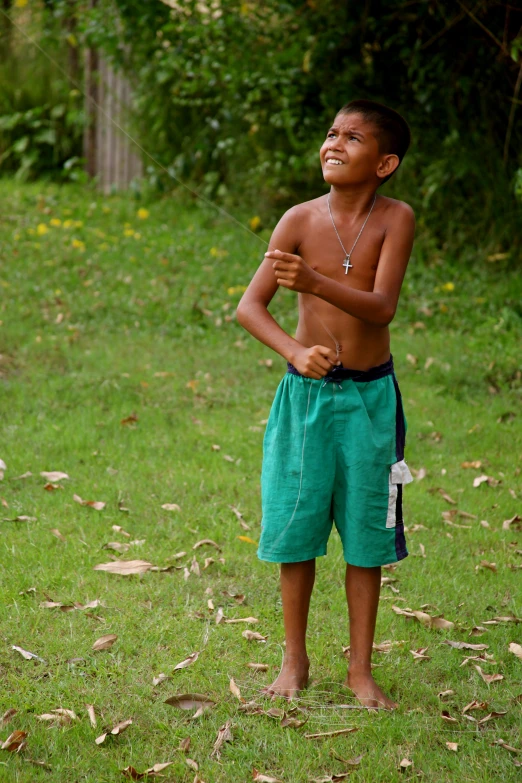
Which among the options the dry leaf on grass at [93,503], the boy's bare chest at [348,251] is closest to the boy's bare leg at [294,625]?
the boy's bare chest at [348,251]

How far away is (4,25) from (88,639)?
1070cm

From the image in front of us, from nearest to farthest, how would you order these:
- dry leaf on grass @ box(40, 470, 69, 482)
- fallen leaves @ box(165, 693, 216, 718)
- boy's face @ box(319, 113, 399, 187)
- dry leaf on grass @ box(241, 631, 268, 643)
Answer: boy's face @ box(319, 113, 399, 187)
fallen leaves @ box(165, 693, 216, 718)
dry leaf on grass @ box(241, 631, 268, 643)
dry leaf on grass @ box(40, 470, 69, 482)

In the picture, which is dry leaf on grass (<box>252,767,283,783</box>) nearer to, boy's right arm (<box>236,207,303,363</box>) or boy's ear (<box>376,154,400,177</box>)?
boy's right arm (<box>236,207,303,363</box>)

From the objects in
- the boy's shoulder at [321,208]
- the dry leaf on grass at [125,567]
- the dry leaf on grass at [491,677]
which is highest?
the boy's shoulder at [321,208]

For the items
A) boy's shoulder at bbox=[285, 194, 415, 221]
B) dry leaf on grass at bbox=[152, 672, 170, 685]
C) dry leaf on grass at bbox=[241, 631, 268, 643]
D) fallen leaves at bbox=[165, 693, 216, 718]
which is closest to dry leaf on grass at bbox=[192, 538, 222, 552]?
dry leaf on grass at bbox=[241, 631, 268, 643]

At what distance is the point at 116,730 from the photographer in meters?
2.61

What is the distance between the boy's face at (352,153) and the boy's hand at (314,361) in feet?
1.61

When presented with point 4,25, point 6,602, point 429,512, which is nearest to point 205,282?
point 429,512

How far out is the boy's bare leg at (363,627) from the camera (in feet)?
9.31

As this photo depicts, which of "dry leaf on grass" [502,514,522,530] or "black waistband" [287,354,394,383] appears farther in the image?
"dry leaf on grass" [502,514,522,530]

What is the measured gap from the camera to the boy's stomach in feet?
8.84

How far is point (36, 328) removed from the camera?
6.81 metres

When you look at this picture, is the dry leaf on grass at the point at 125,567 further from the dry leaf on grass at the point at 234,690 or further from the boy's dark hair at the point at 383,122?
the boy's dark hair at the point at 383,122

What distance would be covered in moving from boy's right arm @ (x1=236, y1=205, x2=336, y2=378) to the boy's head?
0.17 metres
